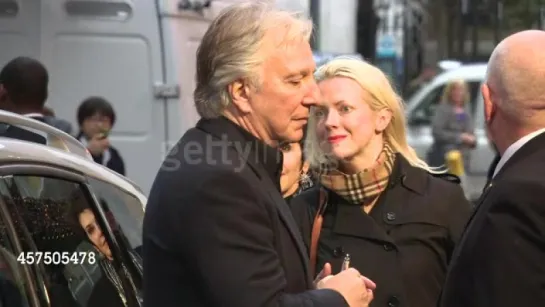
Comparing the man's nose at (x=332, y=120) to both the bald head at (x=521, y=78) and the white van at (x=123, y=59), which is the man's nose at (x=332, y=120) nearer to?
the bald head at (x=521, y=78)

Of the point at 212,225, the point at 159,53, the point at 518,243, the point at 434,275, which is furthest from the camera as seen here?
the point at 159,53

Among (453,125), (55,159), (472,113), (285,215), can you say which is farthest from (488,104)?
(472,113)

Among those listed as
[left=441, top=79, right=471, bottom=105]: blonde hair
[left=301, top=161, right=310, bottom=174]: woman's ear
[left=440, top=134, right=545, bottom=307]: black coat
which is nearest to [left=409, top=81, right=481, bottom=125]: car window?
[left=441, top=79, right=471, bottom=105]: blonde hair

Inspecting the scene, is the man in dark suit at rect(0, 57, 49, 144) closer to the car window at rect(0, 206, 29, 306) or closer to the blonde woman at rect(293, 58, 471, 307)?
the blonde woman at rect(293, 58, 471, 307)

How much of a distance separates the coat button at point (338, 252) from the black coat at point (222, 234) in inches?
40.8

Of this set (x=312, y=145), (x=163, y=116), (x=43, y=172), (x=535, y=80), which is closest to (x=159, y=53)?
(x=163, y=116)

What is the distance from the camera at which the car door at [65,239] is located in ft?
10.2

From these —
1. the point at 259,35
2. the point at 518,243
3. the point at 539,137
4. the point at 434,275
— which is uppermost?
the point at 259,35

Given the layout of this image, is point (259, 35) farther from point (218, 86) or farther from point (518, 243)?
point (518, 243)

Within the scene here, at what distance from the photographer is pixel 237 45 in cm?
259

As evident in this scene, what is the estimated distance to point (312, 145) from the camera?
386 cm

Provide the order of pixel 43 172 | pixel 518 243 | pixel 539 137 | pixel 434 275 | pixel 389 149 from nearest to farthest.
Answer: pixel 518 243
pixel 539 137
pixel 43 172
pixel 434 275
pixel 389 149

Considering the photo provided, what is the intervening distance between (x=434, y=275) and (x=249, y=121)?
3.94 feet

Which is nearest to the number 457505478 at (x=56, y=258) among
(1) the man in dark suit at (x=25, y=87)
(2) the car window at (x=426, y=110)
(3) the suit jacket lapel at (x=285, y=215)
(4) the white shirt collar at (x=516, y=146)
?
(3) the suit jacket lapel at (x=285, y=215)
